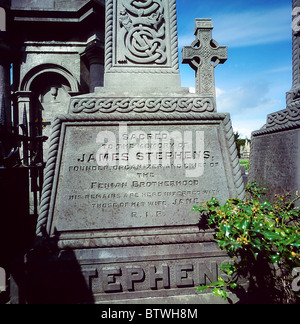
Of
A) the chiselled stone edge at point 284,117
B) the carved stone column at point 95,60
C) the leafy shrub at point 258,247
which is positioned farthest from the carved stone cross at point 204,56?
the leafy shrub at point 258,247

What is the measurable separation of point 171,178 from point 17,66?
8.50m

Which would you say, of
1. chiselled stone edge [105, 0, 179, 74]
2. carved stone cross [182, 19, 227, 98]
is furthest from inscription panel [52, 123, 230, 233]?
carved stone cross [182, 19, 227, 98]

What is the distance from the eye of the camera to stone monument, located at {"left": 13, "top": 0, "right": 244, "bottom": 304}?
208 cm

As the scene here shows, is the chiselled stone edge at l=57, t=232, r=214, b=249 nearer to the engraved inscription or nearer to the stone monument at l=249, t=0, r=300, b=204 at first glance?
the engraved inscription

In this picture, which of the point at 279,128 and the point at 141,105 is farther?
the point at 279,128

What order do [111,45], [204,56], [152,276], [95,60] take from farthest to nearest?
[95,60] → [204,56] → [111,45] → [152,276]

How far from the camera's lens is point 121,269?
212cm

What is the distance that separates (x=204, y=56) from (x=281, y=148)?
160 inches

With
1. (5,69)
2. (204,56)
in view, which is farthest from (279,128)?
(5,69)

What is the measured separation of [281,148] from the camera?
3535mm

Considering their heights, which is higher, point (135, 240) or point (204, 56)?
point (204, 56)

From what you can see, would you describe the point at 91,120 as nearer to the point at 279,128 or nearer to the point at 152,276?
the point at 152,276

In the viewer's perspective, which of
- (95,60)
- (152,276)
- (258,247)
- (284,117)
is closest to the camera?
(258,247)
